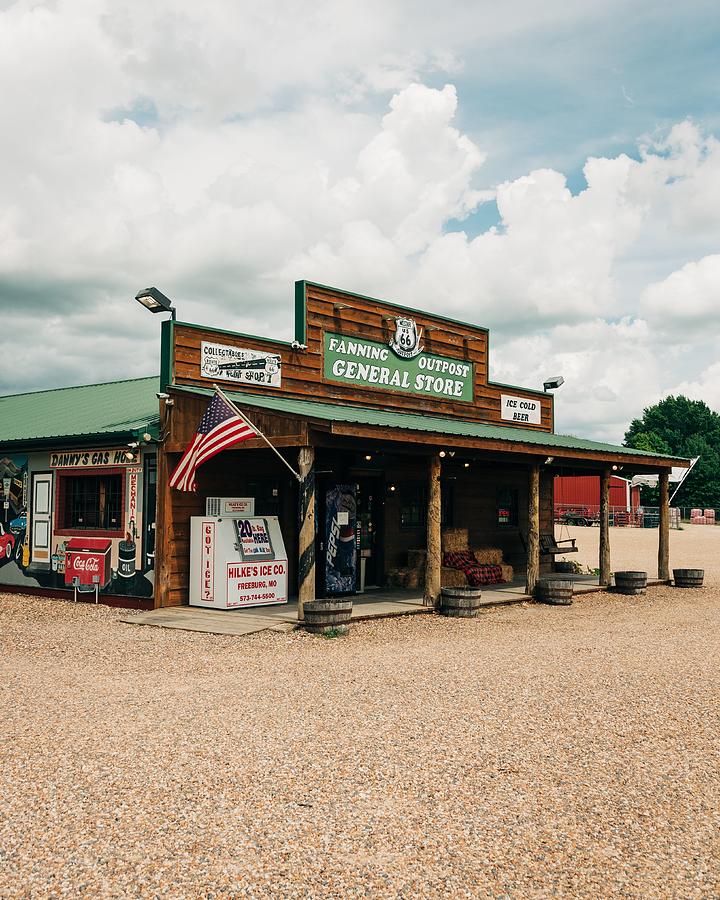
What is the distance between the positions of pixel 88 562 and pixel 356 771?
10.4 meters

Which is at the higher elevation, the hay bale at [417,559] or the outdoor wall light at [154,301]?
the outdoor wall light at [154,301]

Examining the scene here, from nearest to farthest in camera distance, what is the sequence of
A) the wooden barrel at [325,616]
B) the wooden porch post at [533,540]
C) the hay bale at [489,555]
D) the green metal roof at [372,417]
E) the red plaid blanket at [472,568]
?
the wooden barrel at [325,616] → the green metal roof at [372,417] → the wooden porch post at [533,540] → the red plaid blanket at [472,568] → the hay bale at [489,555]

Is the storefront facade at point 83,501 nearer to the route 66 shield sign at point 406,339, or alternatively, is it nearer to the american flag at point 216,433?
the american flag at point 216,433

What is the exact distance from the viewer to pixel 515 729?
675 cm

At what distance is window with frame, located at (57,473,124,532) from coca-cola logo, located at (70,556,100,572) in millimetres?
528

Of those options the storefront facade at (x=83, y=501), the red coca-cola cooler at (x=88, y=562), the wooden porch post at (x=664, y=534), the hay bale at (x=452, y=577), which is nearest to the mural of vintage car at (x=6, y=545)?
the storefront facade at (x=83, y=501)

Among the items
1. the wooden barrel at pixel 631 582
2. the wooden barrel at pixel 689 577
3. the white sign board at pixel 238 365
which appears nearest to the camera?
the white sign board at pixel 238 365

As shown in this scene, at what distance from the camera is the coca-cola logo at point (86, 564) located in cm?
1475

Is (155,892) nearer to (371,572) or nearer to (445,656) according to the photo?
(445,656)

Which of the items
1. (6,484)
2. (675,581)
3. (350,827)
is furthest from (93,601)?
(675,581)

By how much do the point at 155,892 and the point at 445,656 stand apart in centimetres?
631

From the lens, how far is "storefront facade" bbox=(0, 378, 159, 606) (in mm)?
14242

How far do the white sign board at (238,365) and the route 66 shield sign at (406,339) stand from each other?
11.6 feet

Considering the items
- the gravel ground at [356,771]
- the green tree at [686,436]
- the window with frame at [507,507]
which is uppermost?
the green tree at [686,436]
